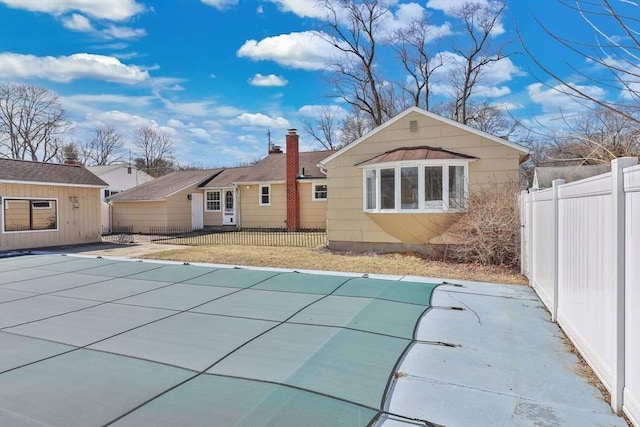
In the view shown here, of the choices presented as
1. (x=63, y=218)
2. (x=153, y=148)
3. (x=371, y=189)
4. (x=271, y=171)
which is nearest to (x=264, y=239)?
(x=271, y=171)

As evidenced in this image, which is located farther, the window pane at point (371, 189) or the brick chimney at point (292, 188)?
the brick chimney at point (292, 188)

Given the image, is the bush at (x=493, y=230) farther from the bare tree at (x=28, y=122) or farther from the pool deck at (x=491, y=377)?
the bare tree at (x=28, y=122)

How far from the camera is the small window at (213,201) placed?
23.9 m

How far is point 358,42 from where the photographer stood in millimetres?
26125

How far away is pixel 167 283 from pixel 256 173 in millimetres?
15379

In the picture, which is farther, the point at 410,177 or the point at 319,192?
the point at 319,192

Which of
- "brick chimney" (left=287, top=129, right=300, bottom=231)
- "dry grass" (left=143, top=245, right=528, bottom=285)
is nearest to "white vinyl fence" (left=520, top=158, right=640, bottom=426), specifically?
"dry grass" (left=143, top=245, right=528, bottom=285)

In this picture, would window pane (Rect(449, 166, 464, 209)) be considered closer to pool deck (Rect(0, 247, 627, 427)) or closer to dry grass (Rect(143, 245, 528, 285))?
dry grass (Rect(143, 245, 528, 285))

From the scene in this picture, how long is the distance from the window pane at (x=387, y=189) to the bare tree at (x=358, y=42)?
15990mm

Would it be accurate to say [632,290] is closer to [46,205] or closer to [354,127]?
[46,205]

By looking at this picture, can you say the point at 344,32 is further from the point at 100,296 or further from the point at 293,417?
the point at 293,417

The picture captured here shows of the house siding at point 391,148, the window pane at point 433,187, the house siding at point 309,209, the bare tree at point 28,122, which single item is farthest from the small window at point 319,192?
the bare tree at point 28,122

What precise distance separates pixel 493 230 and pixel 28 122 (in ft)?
145

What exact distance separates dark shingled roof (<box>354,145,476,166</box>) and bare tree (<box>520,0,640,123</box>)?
31.2ft
